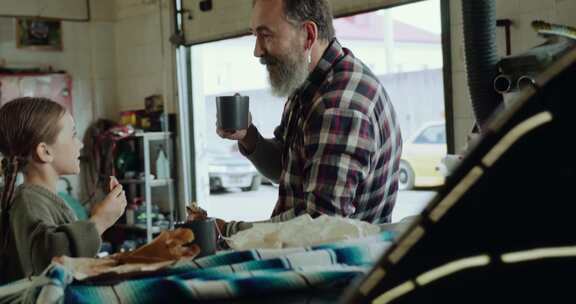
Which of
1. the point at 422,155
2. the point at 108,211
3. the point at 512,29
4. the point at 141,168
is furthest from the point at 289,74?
the point at 422,155

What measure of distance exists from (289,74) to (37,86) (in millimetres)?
5390

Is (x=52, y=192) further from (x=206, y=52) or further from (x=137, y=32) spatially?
(x=137, y=32)

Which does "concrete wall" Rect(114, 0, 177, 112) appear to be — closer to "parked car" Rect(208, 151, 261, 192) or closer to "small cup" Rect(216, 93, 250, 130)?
"parked car" Rect(208, 151, 261, 192)

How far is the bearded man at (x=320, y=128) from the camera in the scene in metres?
Answer: 1.82

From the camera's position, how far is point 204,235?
127cm

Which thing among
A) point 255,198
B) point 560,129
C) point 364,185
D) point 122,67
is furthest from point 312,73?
point 255,198

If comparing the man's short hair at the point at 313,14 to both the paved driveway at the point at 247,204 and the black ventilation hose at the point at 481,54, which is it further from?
the paved driveway at the point at 247,204

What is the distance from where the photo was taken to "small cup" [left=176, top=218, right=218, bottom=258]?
1247 mm

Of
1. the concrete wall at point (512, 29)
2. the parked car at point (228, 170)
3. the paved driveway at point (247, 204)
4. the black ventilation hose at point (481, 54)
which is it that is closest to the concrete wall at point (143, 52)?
the paved driveway at point (247, 204)

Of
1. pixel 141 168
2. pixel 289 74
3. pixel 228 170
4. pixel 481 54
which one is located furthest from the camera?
pixel 228 170

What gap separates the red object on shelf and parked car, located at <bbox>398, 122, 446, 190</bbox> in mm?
3234

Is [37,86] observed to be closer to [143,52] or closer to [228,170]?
[143,52]

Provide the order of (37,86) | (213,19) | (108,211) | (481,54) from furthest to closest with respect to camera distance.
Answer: (37,86) → (213,19) → (481,54) → (108,211)

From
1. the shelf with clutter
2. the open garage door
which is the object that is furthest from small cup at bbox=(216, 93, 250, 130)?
the shelf with clutter
